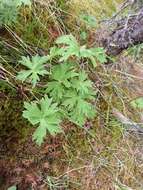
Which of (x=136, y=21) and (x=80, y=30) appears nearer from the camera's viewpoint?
(x=136, y=21)

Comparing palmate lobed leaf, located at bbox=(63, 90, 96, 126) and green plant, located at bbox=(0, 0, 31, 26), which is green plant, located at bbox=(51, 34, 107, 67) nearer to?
palmate lobed leaf, located at bbox=(63, 90, 96, 126)

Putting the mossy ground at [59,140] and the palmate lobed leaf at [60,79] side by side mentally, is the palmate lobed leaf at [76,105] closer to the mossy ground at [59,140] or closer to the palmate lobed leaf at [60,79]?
the palmate lobed leaf at [60,79]

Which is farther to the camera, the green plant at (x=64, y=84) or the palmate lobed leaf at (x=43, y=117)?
the green plant at (x=64, y=84)

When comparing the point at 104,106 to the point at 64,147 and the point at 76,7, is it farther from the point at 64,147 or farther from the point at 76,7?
the point at 76,7

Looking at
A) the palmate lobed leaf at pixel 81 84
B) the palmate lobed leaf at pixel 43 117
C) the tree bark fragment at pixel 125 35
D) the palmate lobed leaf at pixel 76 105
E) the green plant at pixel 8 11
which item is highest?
the tree bark fragment at pixel 125 35

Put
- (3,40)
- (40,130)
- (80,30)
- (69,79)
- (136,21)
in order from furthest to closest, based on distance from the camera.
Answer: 1. (80,30)
2. (136,21)
3. (3,40)
4. (69,79)
5. (40,130)

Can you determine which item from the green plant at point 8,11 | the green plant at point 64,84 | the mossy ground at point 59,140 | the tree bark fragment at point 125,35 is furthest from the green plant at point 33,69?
the tree bark fragment at point 125,35

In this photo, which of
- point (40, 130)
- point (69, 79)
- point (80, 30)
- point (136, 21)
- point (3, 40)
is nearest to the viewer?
point (40, 130)

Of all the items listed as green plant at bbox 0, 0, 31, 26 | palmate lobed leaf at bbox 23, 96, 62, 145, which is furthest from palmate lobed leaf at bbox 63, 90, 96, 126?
green plant at bbox 0, 0, 31, 26

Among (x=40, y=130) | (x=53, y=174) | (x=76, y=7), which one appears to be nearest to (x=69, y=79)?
(x=40, y=130)
